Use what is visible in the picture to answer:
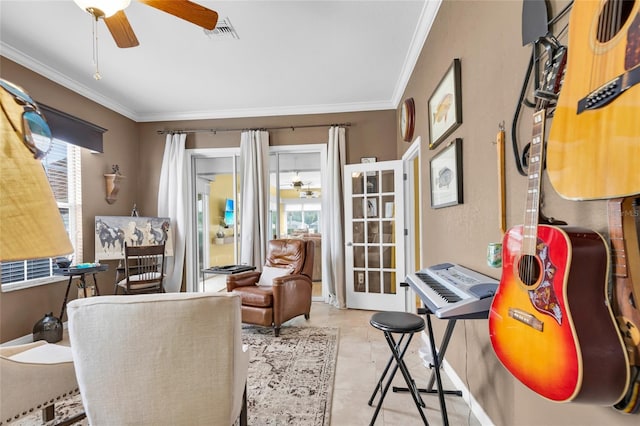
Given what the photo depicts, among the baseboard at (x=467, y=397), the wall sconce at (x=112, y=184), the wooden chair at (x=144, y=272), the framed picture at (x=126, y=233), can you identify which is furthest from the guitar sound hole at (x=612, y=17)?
the wall sconce at (x=112, y=184)

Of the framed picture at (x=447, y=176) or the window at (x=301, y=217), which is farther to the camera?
the window at (x=301, y=217)

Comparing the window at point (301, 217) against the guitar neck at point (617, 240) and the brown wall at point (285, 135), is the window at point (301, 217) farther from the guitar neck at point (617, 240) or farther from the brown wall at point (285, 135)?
the guitar neck at point (617, 240)

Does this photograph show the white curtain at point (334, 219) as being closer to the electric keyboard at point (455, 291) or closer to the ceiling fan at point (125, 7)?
the electric keyboard at point (455, 291)

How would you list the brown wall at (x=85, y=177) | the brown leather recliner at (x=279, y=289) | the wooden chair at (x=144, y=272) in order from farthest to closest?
the wooden chair at (x=144, y=272) < the brown leather recliner at (x=279, y=289) < the brown wall at (x=85, y=177)

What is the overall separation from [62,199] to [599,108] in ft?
15.6

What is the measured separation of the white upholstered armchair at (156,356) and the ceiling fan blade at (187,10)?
166cm

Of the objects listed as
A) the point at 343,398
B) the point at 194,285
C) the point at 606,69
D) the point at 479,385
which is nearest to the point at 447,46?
the point at 606,69

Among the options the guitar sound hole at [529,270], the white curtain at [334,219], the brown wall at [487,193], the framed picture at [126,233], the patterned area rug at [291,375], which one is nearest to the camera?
the guitar sound hole at [529,270]

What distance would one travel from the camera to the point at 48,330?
3.12 metres

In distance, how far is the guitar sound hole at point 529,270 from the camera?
0.91 m

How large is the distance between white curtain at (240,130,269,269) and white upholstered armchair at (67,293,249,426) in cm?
323

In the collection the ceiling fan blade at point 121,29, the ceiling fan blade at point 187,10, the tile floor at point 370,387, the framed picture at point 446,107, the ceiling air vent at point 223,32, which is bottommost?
the tile floor at point 370,387

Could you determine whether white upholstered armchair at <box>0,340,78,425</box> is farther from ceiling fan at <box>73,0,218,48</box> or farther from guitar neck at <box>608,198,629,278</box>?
guitar neck at <box>608,198,629,278</box>

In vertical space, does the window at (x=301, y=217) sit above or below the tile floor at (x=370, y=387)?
above
